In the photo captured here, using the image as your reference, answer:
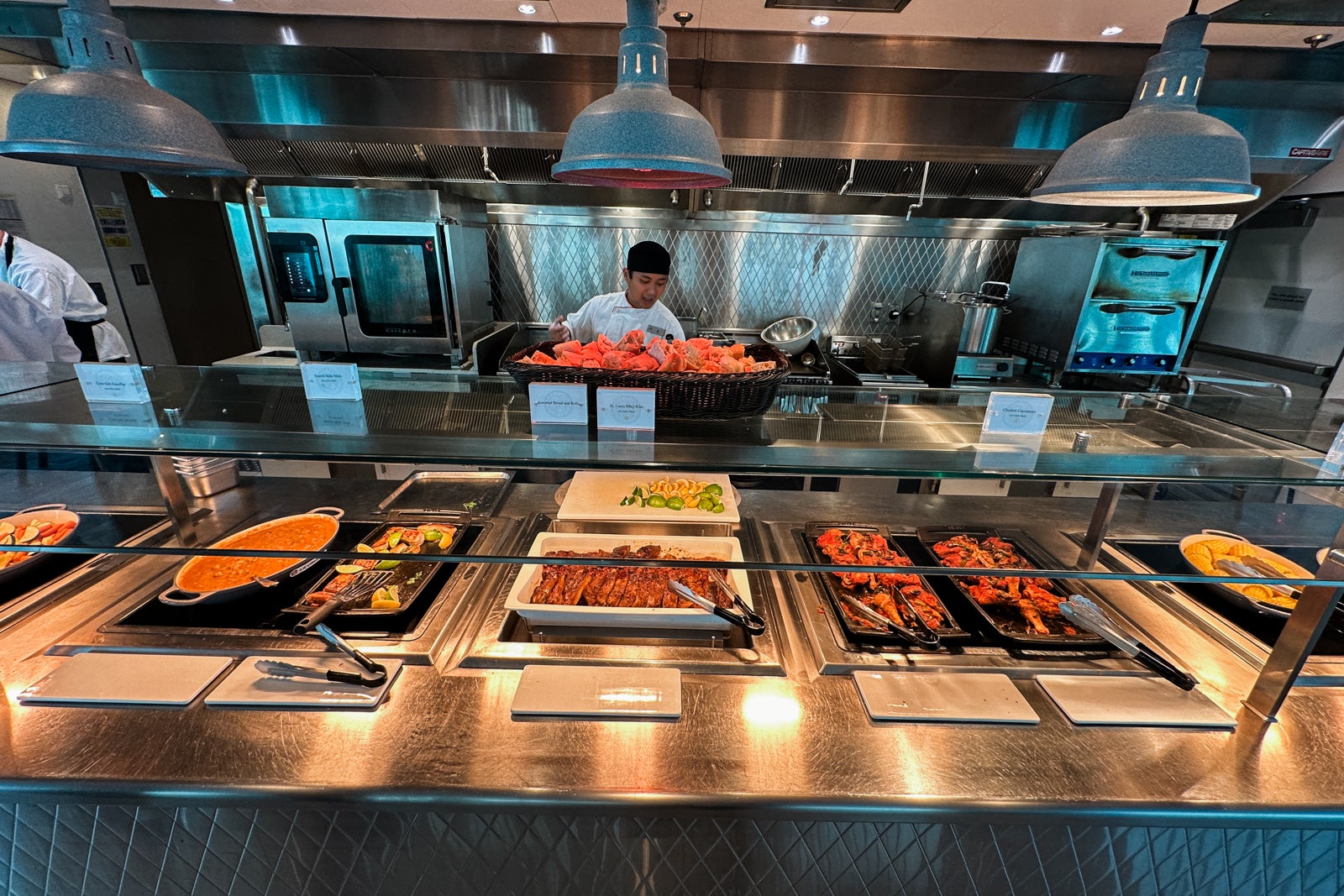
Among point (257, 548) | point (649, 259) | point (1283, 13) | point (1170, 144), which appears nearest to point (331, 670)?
point (257, 548)

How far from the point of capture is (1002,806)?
1196 mm

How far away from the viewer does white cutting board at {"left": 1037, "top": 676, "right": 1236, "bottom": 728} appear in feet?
4.55

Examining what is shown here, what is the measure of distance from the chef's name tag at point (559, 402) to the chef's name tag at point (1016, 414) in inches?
43.5

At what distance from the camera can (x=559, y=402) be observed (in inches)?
55.1

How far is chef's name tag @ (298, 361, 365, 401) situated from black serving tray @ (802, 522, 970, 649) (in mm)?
1583

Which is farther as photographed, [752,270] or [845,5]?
[752,270]

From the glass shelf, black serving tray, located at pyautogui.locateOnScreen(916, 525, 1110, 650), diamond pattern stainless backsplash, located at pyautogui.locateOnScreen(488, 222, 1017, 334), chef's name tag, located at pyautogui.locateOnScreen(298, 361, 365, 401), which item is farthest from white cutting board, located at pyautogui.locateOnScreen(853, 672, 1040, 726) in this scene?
diamond pattern stainless backsplash, located at pyautogui.locateOnScreen(488, 222, 1017, 334)

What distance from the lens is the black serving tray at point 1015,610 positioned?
5.15 feet

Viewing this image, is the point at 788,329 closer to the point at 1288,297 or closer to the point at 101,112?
the point at 1288,297

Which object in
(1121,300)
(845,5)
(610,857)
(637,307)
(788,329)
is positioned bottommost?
(610,857)

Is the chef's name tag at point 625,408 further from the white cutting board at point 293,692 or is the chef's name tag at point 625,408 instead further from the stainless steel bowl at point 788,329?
the stainless steel bowl at point 788,329

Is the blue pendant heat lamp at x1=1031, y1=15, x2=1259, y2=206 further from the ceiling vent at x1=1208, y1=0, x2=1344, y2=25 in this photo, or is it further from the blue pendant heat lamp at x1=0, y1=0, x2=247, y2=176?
the blue pendant heat lamp at x1=0, y1=0, x2=247, y2=176

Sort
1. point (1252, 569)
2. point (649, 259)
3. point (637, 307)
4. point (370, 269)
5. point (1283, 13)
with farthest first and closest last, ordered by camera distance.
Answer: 1. point (370, 269)
2. point (637, 307)
3. point (649, 259)
4. point (1283, 13)
5. point (1252, 569)

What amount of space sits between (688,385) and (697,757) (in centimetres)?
94
